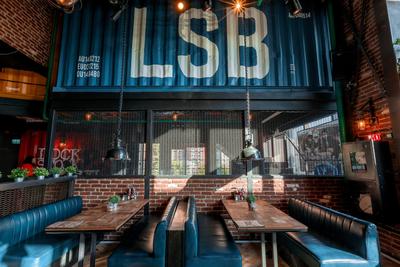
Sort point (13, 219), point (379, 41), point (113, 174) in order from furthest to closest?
point (113, 174) → point (379, 41) → point (13, 219)

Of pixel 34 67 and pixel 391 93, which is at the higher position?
pixel 34 67

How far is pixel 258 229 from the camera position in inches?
96.0

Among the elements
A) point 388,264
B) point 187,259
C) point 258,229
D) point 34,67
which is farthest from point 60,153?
point 388,264

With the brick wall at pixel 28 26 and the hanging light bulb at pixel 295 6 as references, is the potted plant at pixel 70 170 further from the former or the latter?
the hanging light bulb at pixel 295 6

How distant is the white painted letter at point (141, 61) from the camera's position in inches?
177

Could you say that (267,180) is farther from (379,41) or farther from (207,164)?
(379,41)

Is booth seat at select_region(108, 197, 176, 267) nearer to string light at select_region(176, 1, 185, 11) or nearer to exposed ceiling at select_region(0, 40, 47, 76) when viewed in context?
string light at select_region(176, 1, 185, 11)

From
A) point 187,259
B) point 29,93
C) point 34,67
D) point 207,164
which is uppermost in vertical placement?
point 34,67

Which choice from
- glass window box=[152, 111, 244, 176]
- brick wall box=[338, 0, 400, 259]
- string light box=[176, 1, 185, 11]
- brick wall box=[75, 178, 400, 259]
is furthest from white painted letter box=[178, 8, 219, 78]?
brick wall box=[338, 0, 400, 259]

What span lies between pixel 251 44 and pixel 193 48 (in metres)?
1.19

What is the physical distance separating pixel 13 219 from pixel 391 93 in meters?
5.34

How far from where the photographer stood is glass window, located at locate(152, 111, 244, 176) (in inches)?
169

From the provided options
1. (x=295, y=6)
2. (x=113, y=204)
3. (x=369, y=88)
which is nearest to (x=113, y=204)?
(x=113, y=204)

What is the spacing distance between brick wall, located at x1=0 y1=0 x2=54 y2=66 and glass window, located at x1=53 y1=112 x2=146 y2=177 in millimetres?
1550
